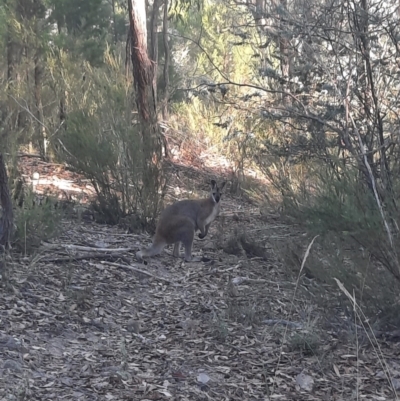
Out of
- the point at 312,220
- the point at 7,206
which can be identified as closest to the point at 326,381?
the point at 312,220

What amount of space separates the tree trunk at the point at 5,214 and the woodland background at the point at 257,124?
423mm

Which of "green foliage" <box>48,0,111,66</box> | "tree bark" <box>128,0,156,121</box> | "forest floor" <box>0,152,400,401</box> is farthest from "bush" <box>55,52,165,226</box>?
"green foliage" <box>48,0,111,66</box>

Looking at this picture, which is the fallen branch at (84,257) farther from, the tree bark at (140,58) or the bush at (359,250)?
the tree bark at (140,58)

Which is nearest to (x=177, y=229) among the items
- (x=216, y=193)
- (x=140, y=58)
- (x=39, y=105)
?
(x=216, y=193)

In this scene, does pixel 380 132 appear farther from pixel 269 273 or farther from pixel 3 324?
pixel 3 324

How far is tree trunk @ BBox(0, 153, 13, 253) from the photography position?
21.5ft

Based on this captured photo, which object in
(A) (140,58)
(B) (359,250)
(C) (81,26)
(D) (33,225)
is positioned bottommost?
(B) (359,250)

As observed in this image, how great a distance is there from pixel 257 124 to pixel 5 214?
17.7ft

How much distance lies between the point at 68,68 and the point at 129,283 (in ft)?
27.1

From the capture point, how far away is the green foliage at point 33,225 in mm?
7176

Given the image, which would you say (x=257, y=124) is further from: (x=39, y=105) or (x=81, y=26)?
(x=81, y=26)

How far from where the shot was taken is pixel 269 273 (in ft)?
26.8

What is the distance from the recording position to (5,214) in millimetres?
6660

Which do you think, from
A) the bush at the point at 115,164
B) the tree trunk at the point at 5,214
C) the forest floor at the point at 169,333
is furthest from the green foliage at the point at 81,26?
the tree trunk at the point at 5,214
